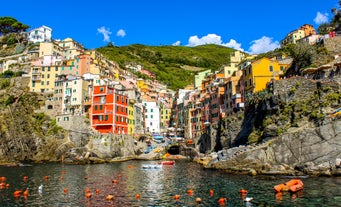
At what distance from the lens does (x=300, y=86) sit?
5278cm

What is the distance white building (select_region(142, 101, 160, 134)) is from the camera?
125 m

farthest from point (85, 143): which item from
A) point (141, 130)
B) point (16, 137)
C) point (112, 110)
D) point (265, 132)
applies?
point (265, 132)

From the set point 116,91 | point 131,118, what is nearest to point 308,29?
point 131,118

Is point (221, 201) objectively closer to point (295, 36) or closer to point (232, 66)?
point (232, 66)

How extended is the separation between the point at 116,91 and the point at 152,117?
Result: 3877 centimetres

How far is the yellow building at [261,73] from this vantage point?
70.6 meters

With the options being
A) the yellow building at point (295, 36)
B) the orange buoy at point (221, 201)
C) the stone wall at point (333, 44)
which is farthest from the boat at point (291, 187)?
the yellow building at point (295, 36)

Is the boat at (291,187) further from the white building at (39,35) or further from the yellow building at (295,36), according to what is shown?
the white building at (39,35)

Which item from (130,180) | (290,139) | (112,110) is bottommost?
(130,180)

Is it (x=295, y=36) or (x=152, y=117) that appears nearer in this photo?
(x=152, y=117)

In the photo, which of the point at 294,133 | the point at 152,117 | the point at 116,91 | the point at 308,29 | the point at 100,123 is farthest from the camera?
the point at 308,29

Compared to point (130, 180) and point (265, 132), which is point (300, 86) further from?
point (130, 180)

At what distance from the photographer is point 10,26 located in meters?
142

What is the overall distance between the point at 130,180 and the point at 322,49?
51.6m
